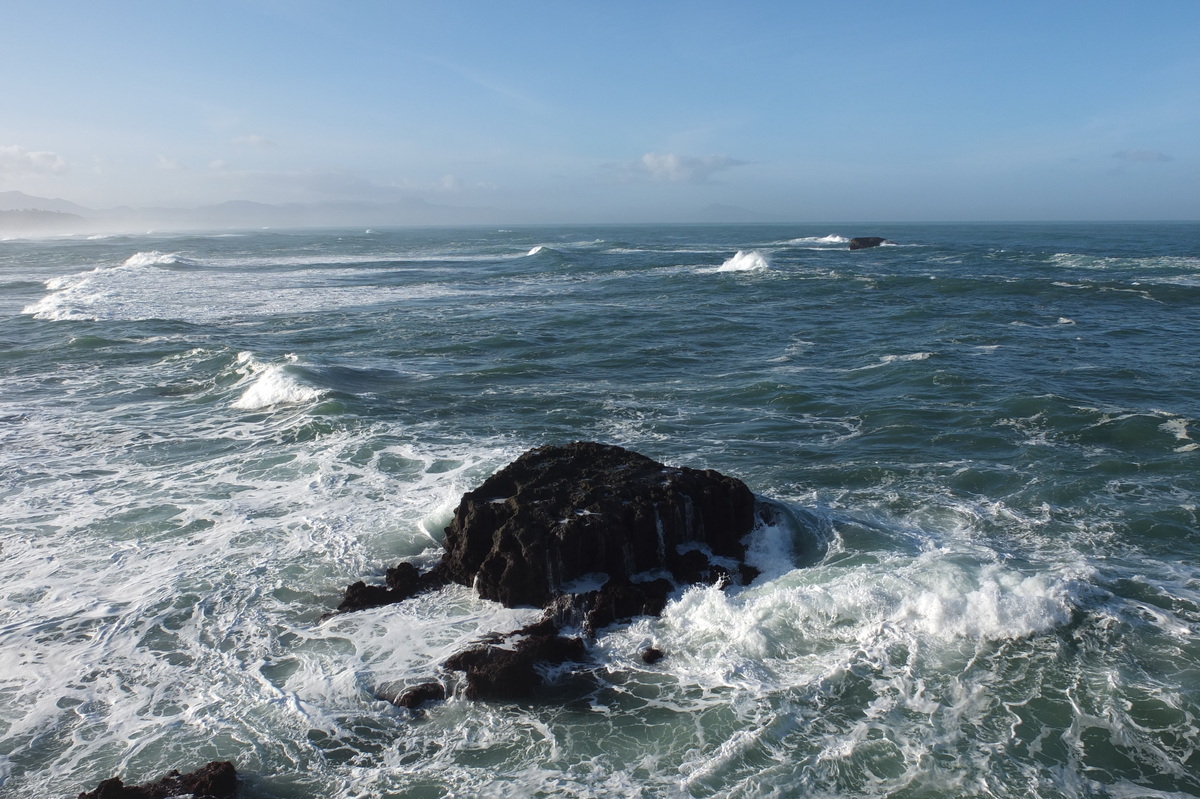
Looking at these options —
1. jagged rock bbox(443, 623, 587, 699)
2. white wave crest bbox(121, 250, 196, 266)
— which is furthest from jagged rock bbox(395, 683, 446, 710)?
white wave crest bbox(121, 250, 196, 266)

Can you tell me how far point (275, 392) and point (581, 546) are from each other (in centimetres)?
1185

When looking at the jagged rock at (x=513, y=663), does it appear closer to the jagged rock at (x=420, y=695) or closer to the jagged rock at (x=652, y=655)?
the jagged rock at (x=420, y=695)

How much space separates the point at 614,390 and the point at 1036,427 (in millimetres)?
9443

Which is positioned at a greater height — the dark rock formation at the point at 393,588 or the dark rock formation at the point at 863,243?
the dark rock formation at the point at 863,243

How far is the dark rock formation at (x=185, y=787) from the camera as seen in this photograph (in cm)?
613

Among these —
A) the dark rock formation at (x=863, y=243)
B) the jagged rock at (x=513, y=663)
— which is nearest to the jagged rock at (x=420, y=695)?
the jagged rock at (x=513, y=663)

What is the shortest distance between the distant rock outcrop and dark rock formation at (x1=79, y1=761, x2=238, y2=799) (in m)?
2.28

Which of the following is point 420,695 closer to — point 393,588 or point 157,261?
point 393,588

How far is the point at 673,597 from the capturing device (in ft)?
29.9

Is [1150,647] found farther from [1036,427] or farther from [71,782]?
[71,782]

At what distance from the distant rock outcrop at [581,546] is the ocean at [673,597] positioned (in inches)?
12.9

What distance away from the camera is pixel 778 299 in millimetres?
37219

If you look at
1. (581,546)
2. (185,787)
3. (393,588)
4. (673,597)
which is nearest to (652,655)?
(673,597)

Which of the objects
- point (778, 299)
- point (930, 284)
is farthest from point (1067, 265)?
point (778, 299)
